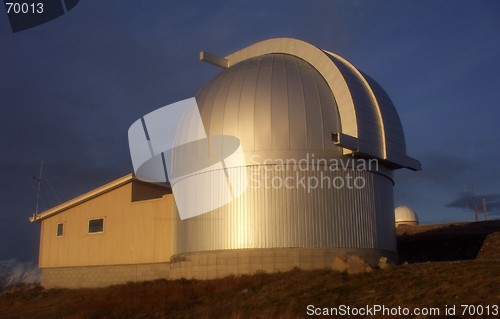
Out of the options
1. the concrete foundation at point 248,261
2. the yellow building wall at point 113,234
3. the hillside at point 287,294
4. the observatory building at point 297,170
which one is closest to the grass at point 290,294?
the hillside at point 287,294

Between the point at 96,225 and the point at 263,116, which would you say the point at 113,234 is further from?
the point at 263,116

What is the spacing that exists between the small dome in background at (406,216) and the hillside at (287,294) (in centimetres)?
3360

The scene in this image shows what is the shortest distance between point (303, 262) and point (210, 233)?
3788mm

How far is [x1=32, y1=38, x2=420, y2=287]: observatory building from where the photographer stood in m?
19.8

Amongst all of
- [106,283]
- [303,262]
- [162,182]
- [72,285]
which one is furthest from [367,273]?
[72,285]

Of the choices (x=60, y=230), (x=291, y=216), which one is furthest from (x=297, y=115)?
(x=60, y=230)

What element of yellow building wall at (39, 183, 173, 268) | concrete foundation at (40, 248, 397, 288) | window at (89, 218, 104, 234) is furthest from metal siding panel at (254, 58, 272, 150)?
window at (89, 218, 104, 234)

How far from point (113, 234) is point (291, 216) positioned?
10602 millimetres

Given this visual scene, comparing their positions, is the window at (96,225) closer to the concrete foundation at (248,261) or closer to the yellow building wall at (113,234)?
the yellow building wall at (113,234)

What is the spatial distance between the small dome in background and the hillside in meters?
33.6

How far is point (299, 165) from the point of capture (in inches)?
789

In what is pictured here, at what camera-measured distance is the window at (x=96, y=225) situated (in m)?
27.1

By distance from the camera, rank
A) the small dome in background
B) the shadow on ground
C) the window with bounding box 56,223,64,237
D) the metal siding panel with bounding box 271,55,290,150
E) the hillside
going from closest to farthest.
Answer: the hillside
the metal siding panel with bounding box 271,55,290,150
the shadow on ground
the window with bounding box 56,223,64,237
the small dome in background

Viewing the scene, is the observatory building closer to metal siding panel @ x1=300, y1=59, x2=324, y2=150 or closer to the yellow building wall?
metal siding panel @ x1=300, y1=59, x2=324, y2=150
